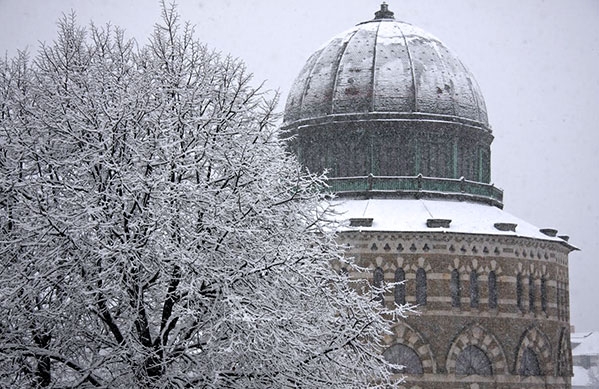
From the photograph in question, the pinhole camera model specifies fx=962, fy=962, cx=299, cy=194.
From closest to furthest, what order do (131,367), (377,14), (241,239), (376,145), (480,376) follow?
(131,367), (241,239), (480,376), (376,145), (377,14)

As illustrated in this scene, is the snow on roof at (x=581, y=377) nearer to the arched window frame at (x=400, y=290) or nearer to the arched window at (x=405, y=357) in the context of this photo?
the arched window at (x=405, y=357)

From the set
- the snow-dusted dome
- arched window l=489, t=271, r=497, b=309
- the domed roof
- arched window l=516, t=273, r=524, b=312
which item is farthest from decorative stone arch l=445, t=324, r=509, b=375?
the domed roof

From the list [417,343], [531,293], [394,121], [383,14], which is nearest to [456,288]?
[417,343]

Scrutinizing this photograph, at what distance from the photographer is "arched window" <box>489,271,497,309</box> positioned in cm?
3447

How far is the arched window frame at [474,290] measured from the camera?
34.1 metres

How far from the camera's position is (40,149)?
1387 centimetres

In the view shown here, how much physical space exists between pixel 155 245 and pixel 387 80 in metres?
27.2

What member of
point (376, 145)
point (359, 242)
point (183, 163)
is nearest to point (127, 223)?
point (183, 163)

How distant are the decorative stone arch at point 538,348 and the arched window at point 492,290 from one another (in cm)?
169

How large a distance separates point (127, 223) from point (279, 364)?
2.81 m

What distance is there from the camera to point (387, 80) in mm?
38781

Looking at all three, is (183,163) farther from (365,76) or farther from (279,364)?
(365,76)

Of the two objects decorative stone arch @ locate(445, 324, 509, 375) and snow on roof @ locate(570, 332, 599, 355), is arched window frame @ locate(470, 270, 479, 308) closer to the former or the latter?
decorative stone arch @ locate(445, 324, 509, 375)

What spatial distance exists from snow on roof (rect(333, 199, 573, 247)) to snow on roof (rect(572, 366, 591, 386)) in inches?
2311
